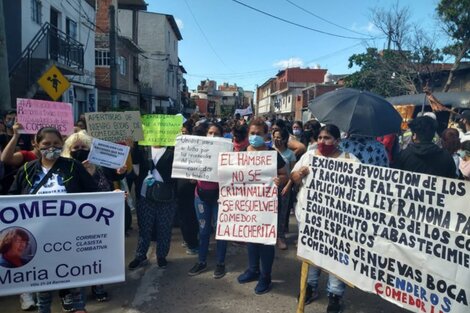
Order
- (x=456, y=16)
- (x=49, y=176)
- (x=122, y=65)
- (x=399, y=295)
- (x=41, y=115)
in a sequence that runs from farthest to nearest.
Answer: (x=122, y=65), (x=456, y=16), (x=41, y=115), (x=49, y=176), (x=399, y=295)

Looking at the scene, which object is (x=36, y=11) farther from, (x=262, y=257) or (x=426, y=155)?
(x=426, y=155)

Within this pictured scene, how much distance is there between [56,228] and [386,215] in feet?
8.51

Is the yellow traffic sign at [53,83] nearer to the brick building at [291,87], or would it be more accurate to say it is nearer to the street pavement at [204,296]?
the street pavement at [204,296]

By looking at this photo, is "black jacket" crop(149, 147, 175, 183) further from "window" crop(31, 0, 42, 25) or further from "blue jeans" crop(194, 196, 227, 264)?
"window" crop(31, 0, 42, 25)

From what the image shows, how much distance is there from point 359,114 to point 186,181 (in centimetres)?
290

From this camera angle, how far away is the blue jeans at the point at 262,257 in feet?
14.2

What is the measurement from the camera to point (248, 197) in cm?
425

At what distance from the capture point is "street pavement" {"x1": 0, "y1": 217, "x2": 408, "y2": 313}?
4.07 metres

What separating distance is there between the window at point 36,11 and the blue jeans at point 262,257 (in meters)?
13.9

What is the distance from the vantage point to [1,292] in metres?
3.06

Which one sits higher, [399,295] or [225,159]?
[225,159]

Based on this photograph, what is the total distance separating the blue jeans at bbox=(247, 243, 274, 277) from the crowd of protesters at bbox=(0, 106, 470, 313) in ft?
0.04

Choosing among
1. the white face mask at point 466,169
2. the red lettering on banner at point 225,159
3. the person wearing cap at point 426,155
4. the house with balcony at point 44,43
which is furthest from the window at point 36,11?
the white face mask at point 466,169

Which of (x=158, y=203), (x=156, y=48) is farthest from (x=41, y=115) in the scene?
(x=156, y=48)
